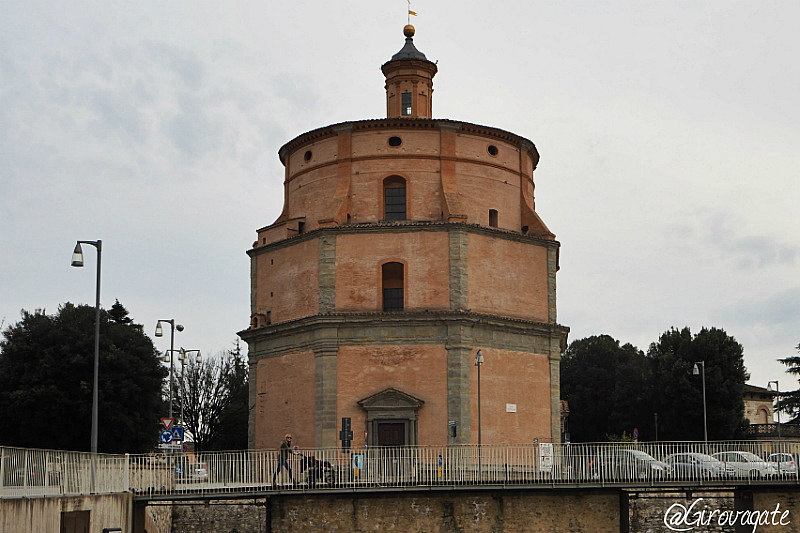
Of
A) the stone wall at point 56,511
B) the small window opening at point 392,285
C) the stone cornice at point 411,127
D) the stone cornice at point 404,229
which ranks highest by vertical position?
the stone cornice at point 411,127

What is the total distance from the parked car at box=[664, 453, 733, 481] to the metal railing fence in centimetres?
3

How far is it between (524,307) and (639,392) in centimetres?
3832

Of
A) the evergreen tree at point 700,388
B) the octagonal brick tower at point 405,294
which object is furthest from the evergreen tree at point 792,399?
the octagonal brick tower at point 405,294

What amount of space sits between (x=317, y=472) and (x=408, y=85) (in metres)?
23.1

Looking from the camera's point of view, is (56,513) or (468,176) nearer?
(56,513)

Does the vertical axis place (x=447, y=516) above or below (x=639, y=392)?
below

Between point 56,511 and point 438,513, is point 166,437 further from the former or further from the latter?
point 56,511

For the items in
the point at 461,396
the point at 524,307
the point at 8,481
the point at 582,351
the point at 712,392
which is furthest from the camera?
the point at 582,351

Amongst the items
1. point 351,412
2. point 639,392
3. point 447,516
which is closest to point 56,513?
point 447,516

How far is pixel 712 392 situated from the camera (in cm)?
6900

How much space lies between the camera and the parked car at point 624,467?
1217 inches

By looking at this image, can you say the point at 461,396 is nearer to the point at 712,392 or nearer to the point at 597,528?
the point at 597,528

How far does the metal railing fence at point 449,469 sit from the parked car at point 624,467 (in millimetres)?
30

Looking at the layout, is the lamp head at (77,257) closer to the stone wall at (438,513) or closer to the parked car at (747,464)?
the stone wall at (438,513)
